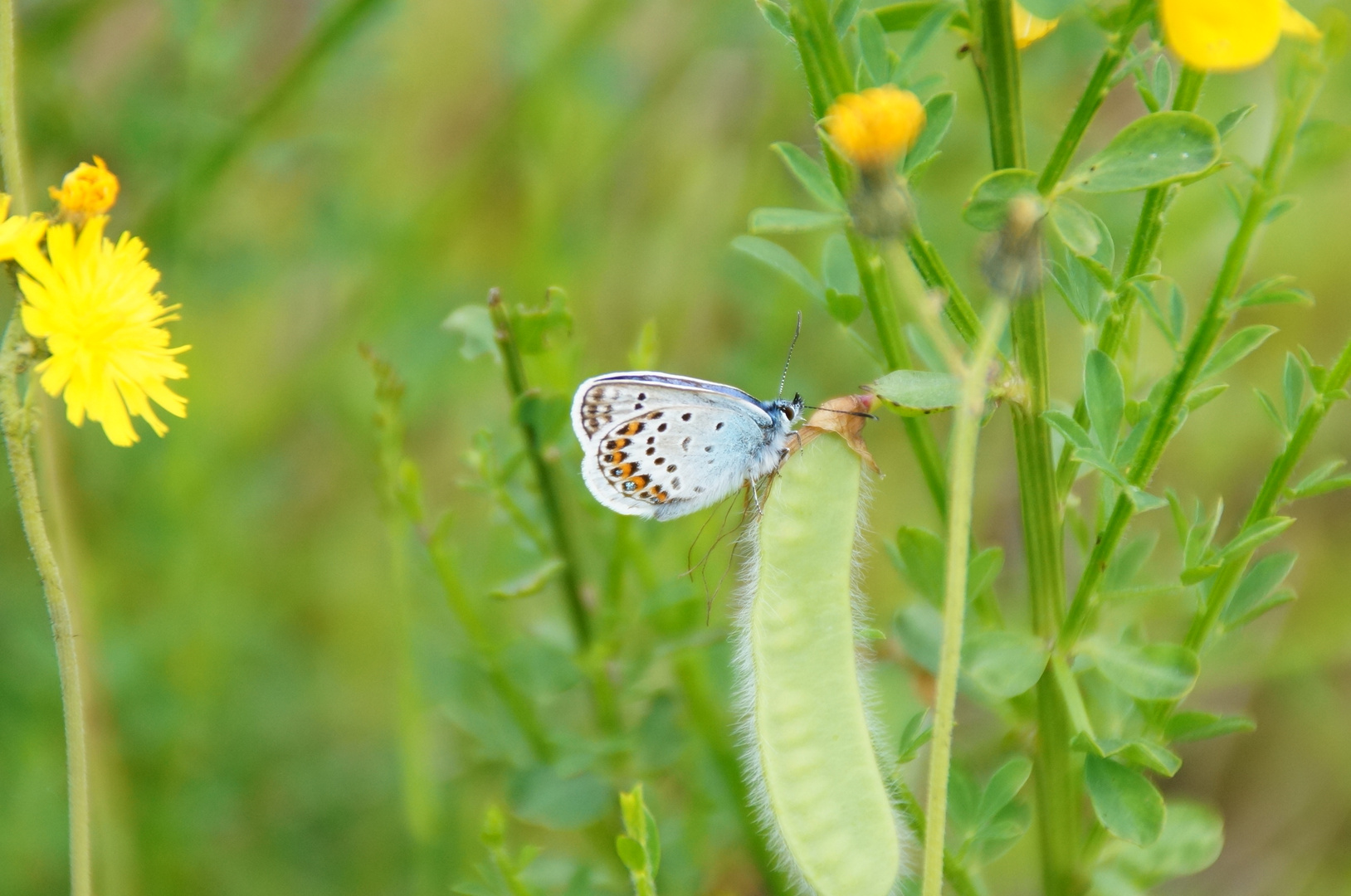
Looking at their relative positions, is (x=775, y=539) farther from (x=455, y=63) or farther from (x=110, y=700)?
(x=455, y=63)

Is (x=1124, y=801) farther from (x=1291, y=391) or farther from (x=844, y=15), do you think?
(x=844, y=15)

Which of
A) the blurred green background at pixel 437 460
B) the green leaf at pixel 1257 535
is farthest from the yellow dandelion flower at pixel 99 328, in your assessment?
the green leaf at pixel 1257 535

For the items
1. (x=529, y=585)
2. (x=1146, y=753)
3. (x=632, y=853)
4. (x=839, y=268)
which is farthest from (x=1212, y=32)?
(x=529, y=585)

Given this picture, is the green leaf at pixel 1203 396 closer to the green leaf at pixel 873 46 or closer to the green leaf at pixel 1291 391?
the green leaf at pixel 1291 391

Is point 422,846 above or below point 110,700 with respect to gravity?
below

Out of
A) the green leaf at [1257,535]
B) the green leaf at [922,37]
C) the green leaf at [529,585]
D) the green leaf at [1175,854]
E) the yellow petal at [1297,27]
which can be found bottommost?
the green leaf at [1175,854]

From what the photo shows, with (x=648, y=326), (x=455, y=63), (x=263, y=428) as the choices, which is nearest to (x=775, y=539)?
(x=648, y=326)

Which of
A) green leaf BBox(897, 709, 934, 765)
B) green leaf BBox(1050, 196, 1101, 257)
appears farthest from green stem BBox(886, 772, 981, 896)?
green leaf BBox(1050, 196, 1101, 257)
